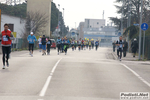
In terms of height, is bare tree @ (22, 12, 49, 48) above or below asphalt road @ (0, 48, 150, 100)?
above

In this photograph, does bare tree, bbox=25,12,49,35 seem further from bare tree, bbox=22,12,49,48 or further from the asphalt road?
the asphalt road

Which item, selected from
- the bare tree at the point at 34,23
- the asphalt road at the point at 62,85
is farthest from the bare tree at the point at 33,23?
the asphalt road at the point at 62,85

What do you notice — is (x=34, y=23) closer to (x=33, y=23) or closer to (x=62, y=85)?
(x=33, y=23)

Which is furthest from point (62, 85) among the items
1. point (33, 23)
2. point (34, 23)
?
point (33, 23)

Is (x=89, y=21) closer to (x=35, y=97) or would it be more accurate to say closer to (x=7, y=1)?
(x=7, y=1)

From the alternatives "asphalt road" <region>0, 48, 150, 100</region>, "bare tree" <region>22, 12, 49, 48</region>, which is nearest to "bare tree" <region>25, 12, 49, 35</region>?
"bare tree" <region>22, 12, 49, 48</region>

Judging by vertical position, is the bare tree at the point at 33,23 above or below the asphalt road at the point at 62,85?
above

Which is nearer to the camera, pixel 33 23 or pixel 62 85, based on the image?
pixel 62 85

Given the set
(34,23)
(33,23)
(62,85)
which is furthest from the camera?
(33,23)

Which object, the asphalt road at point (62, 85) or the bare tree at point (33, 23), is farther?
the bare tree at point (33, 23)

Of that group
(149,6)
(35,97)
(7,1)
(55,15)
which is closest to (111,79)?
(35,97)

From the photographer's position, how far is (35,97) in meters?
8.59

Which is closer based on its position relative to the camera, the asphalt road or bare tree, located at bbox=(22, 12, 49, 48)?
the asphalt road

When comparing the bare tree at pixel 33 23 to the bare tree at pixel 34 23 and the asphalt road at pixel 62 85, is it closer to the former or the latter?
the bare tree at pixel 34 23
